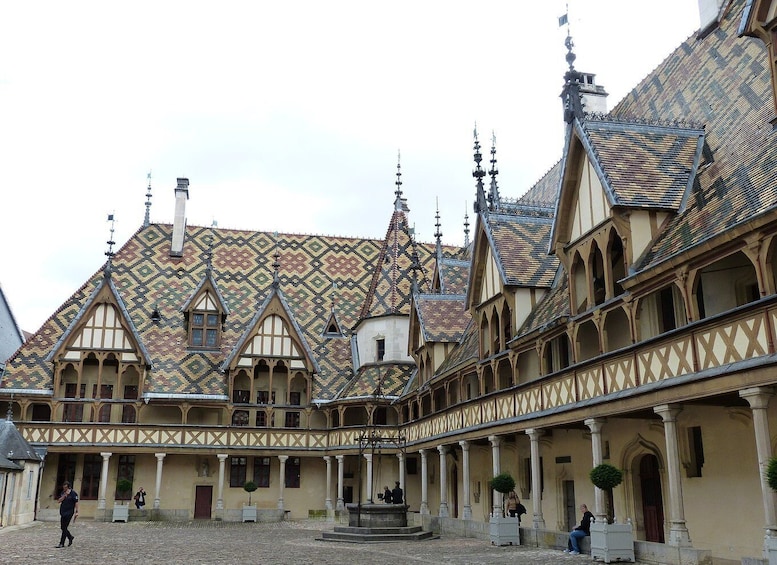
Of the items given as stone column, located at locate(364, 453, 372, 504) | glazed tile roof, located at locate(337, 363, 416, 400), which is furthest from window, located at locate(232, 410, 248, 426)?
stone column, located at locate(364, 453, 372, 504)

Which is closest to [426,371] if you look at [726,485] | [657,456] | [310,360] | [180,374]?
[310,360]

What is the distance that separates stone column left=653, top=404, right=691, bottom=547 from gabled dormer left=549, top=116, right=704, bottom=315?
10.3 feet

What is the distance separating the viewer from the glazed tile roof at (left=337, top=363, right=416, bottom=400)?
3466cm

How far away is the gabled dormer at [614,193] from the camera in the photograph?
15938 mm

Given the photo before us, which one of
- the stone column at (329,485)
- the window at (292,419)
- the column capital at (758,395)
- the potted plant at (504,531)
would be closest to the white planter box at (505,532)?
the potted plant at (504,531)

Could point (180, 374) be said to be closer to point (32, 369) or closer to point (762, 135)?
point (32, 369)

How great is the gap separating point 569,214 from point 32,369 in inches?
986

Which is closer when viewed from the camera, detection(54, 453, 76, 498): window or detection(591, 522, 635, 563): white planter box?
detection(591, 522, 635, 563): white planter box

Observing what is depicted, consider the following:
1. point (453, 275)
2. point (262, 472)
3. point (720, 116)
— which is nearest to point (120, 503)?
point (262, 472)

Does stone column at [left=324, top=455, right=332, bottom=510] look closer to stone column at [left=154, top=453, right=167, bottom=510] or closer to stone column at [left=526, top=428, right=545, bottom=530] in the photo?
stone column at [left=154, top=453, right=167, bottom=510]

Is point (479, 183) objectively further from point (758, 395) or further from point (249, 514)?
point (249, 514)

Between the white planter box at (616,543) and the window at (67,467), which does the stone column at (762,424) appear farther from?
the window at (67,467)

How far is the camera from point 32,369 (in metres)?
33.7

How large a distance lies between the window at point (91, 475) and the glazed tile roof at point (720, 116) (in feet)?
82.9
